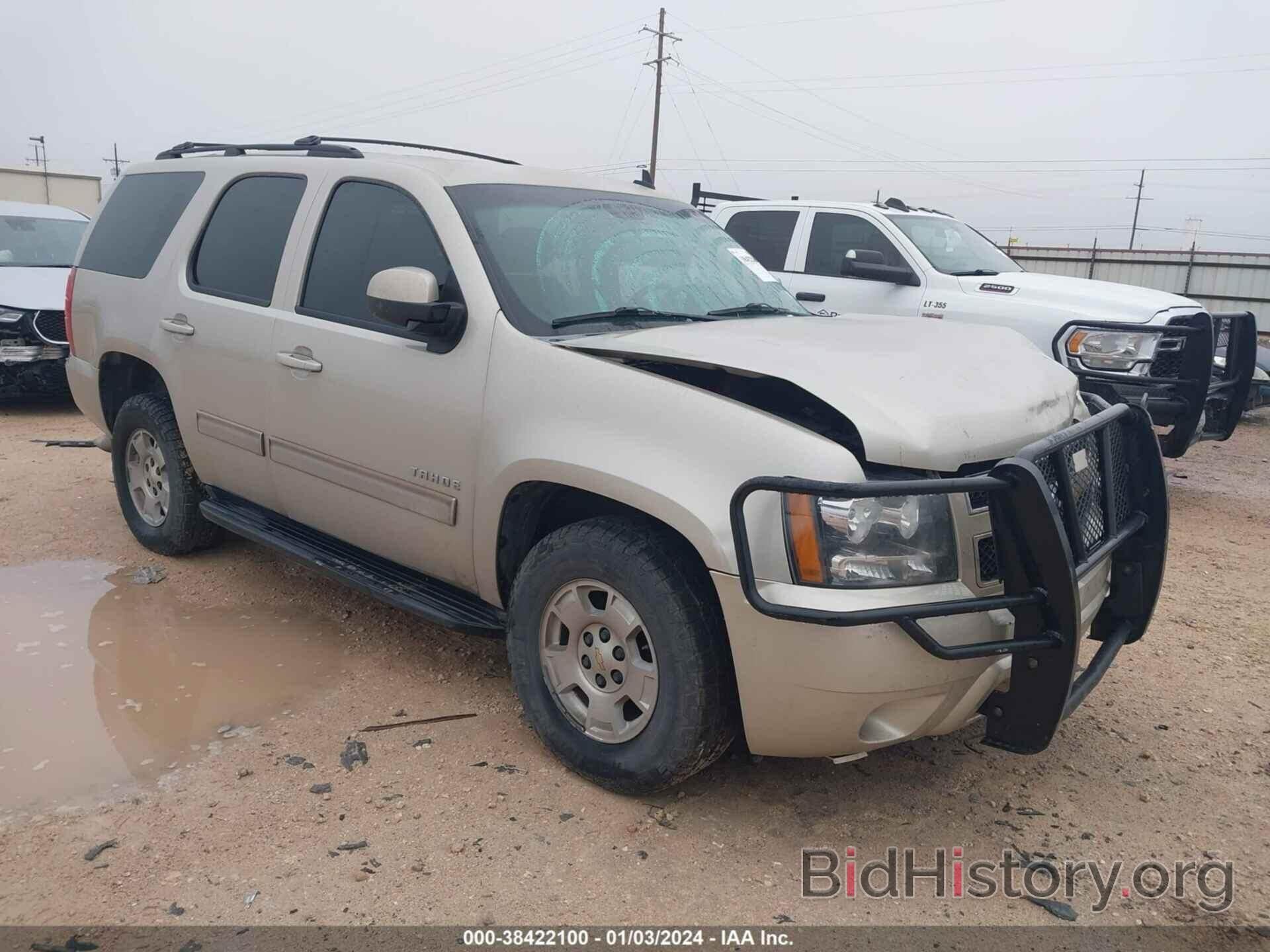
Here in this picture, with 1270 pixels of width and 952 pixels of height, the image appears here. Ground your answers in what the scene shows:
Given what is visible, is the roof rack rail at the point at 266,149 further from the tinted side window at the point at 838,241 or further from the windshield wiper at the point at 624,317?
the tinted side window at the point at 838,241

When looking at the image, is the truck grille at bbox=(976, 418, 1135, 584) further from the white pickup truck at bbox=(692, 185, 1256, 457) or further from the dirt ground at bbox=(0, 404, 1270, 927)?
the white pickup truck at bbox=(692, 185, 1256, 457)

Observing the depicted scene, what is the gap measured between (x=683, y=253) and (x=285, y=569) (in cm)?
265

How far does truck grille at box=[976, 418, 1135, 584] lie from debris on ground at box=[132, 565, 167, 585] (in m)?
3.99

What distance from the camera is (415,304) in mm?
3268

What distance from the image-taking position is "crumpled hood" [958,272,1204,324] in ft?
22.8

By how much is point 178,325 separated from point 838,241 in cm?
528

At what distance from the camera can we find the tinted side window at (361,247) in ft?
12.0

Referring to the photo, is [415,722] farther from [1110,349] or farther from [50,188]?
[50,188]

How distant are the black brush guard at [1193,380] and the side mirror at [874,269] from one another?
1301 millimetres

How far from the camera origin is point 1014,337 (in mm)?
3785

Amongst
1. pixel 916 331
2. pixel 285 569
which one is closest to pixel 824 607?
pixel 916 331

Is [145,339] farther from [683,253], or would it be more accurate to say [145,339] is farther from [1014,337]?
[1014,337]

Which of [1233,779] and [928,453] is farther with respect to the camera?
[1233,779]

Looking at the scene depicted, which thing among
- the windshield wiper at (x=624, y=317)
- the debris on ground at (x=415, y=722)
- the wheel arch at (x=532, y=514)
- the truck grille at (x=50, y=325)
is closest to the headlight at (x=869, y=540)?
the wheel arch at (x=532, y=514)
